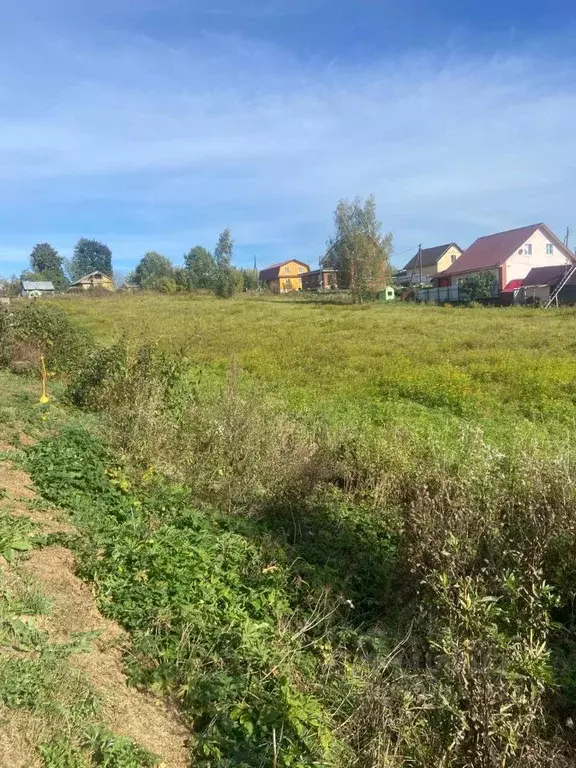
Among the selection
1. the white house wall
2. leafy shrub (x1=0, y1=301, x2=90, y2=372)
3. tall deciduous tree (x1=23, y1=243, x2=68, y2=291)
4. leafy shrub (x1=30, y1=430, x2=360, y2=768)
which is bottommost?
leafy shrub (x1=30, y1=430, x2=360, y2=768)

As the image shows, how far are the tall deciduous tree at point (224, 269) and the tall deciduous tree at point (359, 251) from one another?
8612mm

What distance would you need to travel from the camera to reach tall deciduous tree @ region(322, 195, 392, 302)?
1750 inches

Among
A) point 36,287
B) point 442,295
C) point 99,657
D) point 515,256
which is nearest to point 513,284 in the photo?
point 515,256

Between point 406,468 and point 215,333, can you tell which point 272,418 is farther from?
point 215,333

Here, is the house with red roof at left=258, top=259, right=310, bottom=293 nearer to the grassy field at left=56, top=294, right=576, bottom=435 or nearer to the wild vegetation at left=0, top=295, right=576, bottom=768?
the grassy field at left=56, top=294, right=576, bottom=435

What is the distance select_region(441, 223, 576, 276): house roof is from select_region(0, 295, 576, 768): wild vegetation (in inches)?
A: 1449

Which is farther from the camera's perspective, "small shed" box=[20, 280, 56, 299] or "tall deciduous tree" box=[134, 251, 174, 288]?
"tall deciduous tree" box=[134, 251, 174, 288]

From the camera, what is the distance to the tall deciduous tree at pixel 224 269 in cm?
4938

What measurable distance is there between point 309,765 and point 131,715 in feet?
2.86

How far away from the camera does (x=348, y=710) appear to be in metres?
3.15

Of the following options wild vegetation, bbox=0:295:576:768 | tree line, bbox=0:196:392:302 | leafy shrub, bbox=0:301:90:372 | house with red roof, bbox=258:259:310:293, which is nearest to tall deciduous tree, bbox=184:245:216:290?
tree line, bbox=0:196:392:302

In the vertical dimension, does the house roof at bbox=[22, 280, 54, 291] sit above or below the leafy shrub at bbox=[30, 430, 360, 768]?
above

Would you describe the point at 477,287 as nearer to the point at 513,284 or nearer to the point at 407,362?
the point at 513,284

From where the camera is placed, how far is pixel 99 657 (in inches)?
125
